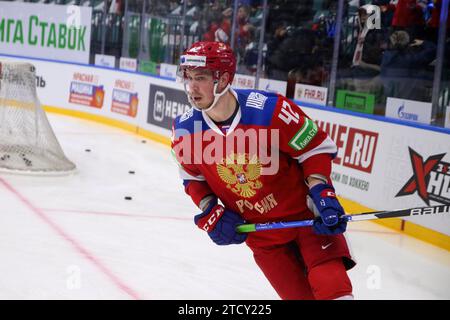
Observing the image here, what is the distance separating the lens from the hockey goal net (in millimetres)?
6727

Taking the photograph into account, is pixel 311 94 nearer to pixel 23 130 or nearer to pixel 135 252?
pixel 23 130

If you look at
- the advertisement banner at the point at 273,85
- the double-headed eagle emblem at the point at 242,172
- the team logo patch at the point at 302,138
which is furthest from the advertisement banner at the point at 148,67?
the team logo patch at the point at 302,138

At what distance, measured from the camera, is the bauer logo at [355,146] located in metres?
5.97

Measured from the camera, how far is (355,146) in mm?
6125

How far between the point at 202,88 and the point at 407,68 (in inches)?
148

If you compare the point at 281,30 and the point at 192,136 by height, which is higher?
the point at 281,30

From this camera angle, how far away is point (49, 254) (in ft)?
14.4

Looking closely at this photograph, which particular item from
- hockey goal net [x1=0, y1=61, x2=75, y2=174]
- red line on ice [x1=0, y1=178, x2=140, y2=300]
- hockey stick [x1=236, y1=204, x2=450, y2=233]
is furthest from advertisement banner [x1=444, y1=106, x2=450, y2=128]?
hockey goal net [x1=0, y1=61, x2=75, y2=174]

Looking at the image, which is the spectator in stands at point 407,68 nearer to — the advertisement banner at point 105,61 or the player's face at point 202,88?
the player's face at point 202,88

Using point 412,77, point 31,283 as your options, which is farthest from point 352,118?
point 31,283

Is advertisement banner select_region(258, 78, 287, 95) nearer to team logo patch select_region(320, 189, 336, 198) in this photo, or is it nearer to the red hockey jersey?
the red hockey jersey

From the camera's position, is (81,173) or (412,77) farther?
(81,173)

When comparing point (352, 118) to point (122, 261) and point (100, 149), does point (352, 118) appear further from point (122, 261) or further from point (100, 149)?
point (100, 149)
